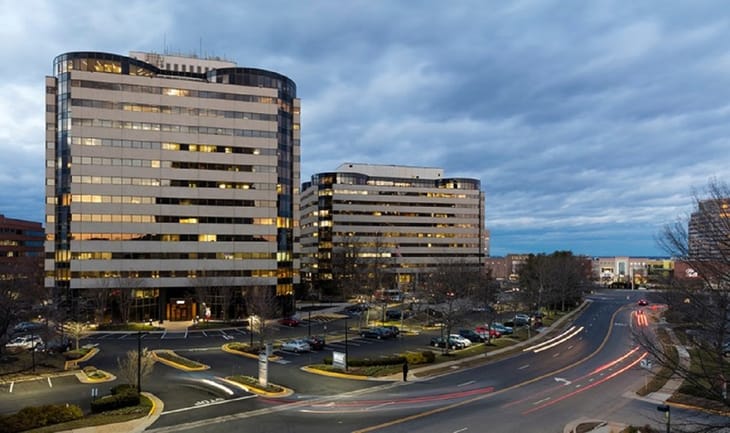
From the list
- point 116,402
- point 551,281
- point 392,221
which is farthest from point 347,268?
point 116,402

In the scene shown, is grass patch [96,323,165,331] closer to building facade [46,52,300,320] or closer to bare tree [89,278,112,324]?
A: bare tree [89,278,112,324]

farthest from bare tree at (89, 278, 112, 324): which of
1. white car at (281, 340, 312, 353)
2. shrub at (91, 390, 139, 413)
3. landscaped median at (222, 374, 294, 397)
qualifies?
shrub at (91, 390, 139, 413)

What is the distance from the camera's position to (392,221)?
153875mm

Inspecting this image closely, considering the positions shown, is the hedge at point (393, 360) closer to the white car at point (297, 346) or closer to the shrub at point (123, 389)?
Answer: the white car at point (297, 346)

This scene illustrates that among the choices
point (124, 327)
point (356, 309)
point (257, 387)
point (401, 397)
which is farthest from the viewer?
point (356, 309)

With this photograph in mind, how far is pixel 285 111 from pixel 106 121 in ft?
95.4

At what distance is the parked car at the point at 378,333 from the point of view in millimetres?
59281

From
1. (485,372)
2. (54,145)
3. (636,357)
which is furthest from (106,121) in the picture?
(636,357)

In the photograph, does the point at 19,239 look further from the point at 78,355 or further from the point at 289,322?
the point at 78,355

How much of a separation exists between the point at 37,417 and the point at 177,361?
63.7 feet

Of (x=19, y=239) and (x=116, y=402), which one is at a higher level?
(x=19, y=239)

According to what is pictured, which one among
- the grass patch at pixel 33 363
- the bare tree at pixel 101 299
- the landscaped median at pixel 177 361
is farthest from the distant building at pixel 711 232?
the bare tree at pixel 101 299

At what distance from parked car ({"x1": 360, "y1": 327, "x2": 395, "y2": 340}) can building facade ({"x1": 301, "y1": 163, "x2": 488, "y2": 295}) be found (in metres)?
79.8

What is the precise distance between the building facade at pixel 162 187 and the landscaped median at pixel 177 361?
27319 millimetres
